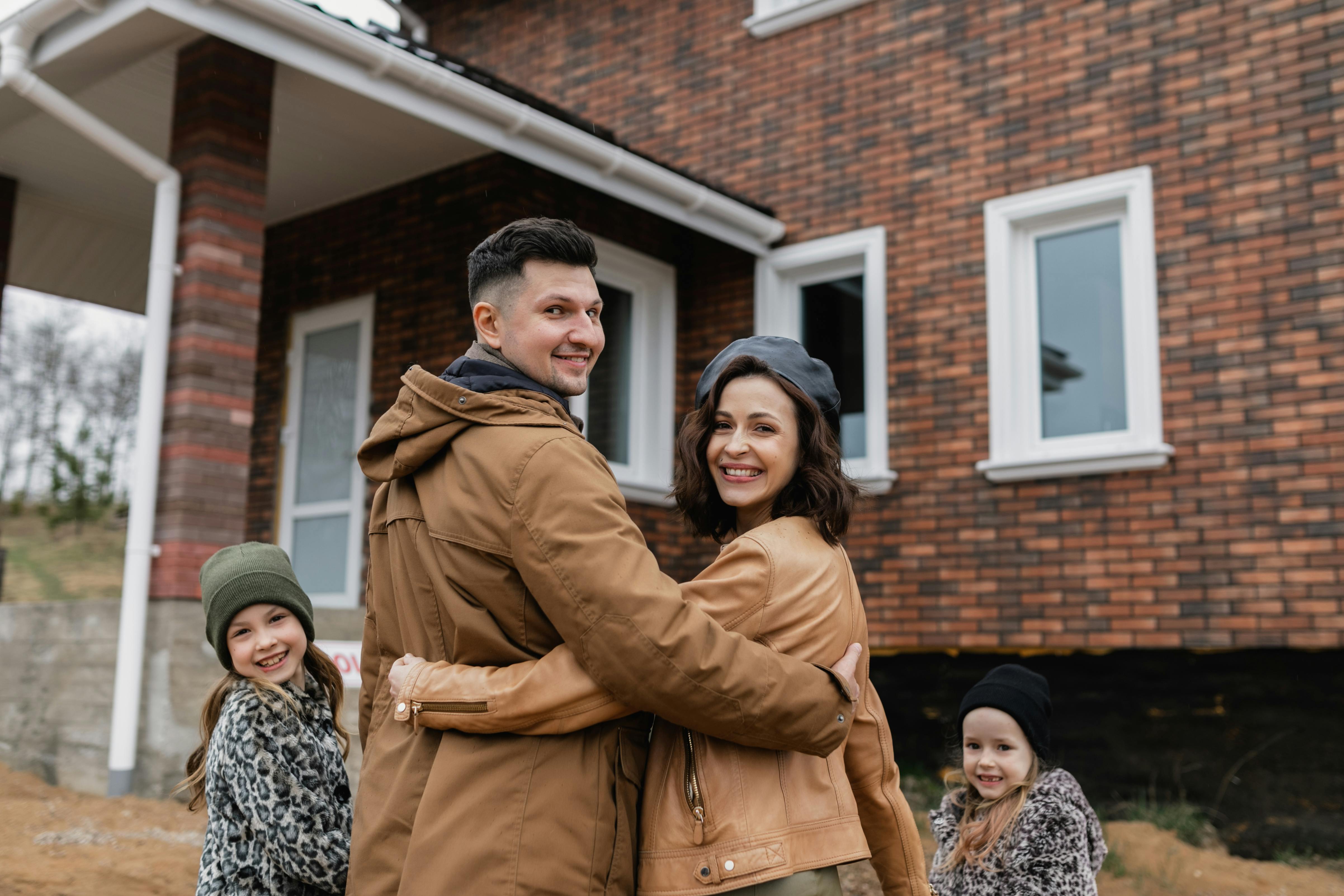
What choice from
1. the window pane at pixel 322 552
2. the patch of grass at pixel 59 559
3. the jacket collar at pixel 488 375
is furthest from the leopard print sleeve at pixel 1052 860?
the patch of grass at pixel 59 559

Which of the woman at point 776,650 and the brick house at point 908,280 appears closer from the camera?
the woman at point 776,650

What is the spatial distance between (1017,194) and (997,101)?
0.69 meters

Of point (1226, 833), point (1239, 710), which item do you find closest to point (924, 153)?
point (1239, 710)

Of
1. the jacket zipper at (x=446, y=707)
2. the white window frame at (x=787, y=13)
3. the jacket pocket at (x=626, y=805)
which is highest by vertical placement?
the white window frame at (x=787, y=13)

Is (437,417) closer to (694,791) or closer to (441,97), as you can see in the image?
(694,791)

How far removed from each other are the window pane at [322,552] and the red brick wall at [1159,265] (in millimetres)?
3207

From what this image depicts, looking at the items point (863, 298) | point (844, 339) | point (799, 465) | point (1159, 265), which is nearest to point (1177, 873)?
point (1159, 265)

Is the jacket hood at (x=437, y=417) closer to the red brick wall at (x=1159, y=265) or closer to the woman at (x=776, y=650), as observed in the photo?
the woman at (x=776, y=650)

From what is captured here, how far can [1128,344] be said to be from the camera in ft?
23.9

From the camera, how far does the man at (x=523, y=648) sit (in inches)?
75.6

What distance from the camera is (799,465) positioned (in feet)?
8.16

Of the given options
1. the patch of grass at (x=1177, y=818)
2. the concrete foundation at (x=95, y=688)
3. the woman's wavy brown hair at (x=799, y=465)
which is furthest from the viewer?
the patch of grass at (x=1177, y=818)

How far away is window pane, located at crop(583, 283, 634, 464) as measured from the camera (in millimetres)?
8969

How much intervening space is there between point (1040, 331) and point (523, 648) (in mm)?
6414
